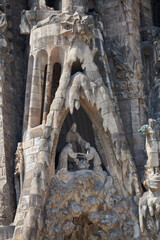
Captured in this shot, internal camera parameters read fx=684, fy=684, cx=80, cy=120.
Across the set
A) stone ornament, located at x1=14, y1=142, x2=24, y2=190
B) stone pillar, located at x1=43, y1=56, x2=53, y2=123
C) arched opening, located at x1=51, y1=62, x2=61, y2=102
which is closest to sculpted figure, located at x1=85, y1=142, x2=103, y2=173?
stone pillar, located at x1=43, y1=56, x2=53, y2=123

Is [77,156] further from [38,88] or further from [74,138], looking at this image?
[38,88]

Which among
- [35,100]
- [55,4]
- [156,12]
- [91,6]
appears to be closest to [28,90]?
[35,100]

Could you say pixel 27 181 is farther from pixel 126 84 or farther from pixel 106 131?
pixel 126 84

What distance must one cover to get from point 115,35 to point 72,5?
158cm

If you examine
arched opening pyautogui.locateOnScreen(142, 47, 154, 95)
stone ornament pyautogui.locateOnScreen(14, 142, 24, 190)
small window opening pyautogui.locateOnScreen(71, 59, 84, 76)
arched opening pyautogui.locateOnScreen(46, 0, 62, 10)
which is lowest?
stone ornament pyautogui.locateOnScreen(14, 142, 24, 190)

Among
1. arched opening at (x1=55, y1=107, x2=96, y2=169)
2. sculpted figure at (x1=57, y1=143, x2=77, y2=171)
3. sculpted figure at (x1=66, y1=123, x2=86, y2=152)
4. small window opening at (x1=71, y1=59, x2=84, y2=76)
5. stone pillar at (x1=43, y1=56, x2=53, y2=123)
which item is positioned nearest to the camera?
sculpted figure at (x1=57, y1=143, x2=77, y2=171)

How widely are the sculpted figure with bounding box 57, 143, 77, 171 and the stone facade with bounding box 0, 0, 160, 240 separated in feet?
0.08

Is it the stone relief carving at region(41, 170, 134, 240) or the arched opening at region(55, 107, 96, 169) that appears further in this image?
the arched opening at region(55, 107, 96, 169)

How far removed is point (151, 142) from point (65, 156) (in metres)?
1.91

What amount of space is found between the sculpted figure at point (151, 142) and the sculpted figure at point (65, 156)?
1588mm

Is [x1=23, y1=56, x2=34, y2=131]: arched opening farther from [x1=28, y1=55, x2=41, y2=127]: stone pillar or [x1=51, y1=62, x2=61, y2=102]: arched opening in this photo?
[x1=51, y1=62, x2=61, y2=102]: arched opening

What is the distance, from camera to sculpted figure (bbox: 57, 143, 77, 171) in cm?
1485

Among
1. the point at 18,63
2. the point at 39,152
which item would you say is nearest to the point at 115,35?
the point at 18,63

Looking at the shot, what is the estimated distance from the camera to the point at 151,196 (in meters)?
14.5
